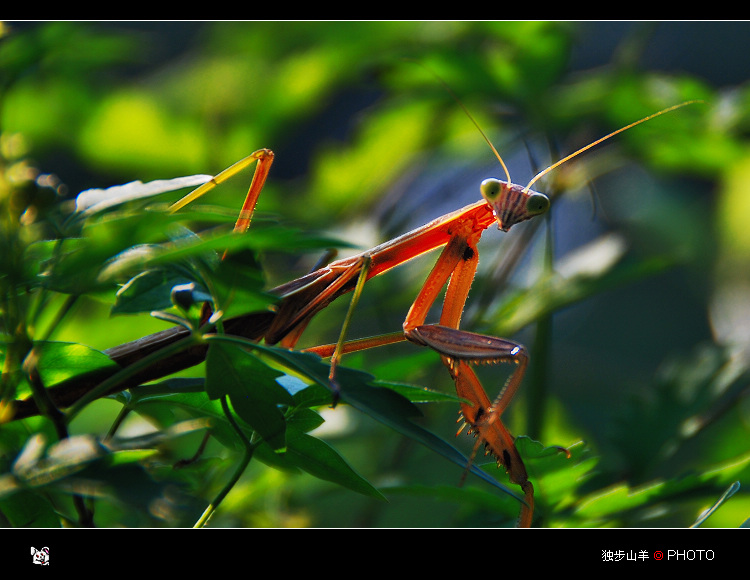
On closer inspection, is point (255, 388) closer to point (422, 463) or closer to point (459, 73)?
point (422, 463)

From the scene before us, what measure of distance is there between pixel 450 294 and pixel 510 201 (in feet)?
0.87

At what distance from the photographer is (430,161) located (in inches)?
109

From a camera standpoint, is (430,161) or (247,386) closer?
(247,386)

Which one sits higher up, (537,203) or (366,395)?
(537,203)

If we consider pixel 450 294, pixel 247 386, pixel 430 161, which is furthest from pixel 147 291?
pixel 430 161

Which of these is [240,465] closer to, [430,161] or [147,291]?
[147,291]

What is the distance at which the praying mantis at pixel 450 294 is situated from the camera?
1.22 m

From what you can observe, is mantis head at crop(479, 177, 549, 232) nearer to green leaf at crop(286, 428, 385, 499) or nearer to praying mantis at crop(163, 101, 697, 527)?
praying mantis at crop(163, 101, 697, 527)

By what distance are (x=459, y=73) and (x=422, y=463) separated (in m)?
1.27

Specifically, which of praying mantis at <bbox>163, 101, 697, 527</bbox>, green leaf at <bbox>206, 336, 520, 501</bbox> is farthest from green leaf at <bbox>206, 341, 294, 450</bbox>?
praying mantis at <bbox>163, 101, 697, 527</bbox>

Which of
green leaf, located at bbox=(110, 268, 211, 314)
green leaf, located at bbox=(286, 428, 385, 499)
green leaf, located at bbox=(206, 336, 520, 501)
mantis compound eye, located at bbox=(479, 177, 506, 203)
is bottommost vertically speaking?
green leaf, located at bbox=(286, 428, 385, 499)

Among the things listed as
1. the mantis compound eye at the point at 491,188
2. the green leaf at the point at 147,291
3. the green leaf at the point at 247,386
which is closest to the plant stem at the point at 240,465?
the green leaf at the point at 247,386

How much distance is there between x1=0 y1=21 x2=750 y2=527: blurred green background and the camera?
1.67 metres
